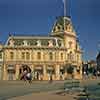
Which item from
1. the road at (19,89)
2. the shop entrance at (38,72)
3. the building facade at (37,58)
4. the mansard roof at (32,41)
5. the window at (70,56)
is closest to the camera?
the road at (19,89)

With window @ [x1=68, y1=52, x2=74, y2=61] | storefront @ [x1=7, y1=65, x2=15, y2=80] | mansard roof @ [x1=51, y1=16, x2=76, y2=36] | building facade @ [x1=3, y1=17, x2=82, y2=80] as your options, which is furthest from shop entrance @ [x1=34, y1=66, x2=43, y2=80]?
mansard roof @ [x1=51, y1=16, x2=76, y2=36]

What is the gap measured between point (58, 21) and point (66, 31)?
21.5ft

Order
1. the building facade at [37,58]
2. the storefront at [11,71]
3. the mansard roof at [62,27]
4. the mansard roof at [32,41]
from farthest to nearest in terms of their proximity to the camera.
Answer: the mansard roof at [62,27]
the mansard roof at [32,41]
the building facade at [37,58]
the storefront at [11,71]

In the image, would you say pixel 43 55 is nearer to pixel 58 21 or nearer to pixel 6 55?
pixel 6 55

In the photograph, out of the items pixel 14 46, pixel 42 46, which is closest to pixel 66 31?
pixel 42 46

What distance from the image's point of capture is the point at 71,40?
8112 centimetres

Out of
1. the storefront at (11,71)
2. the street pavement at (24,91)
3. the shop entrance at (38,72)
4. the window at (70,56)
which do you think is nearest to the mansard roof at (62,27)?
the window at (70,56)

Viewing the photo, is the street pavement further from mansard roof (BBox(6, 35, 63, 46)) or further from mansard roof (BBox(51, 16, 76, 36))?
mansard roof (BBox(51, 16, 76, 36))

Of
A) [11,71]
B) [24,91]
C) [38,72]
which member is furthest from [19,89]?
[11,71]

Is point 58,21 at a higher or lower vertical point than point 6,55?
higher

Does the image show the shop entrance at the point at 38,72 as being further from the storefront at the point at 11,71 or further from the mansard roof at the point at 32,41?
the mansard roof at the point at 32,41

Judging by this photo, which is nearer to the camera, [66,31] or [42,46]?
[42,46]

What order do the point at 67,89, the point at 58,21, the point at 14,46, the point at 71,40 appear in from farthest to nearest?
the point at 58,21, the point at 71,40, the point at 14,46, the point at 67,89

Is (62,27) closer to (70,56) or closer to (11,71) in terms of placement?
(70,56)
